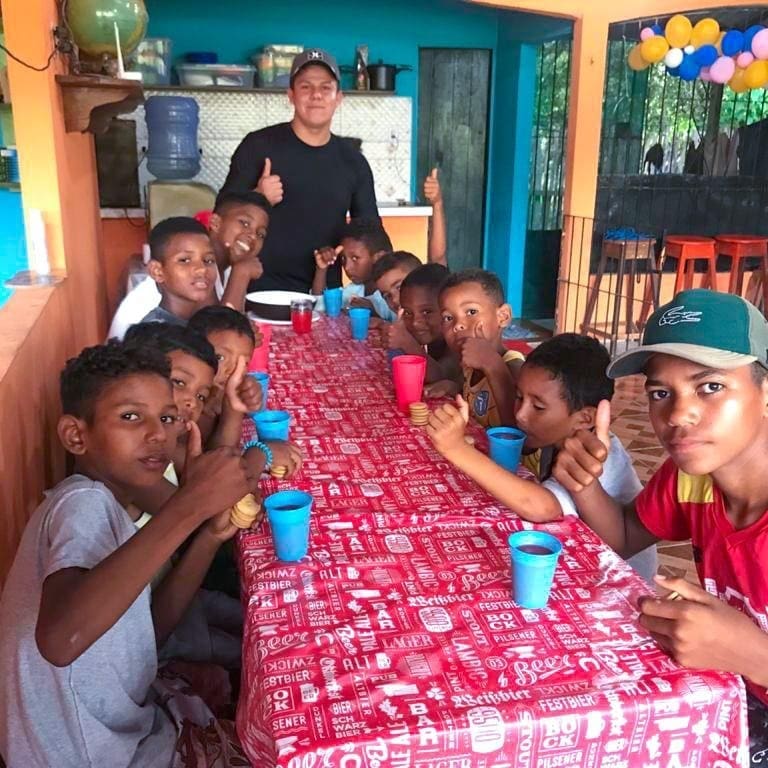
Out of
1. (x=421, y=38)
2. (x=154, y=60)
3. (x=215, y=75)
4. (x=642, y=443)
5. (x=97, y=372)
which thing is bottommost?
(x=642, y=443)

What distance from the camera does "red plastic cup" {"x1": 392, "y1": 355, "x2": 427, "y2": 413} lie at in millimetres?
2486

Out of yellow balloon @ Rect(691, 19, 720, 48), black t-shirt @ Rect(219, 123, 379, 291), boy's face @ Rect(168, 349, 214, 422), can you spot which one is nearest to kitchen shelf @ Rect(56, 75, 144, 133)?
black t-shirt @ Rect(219, 123, 379, 291)

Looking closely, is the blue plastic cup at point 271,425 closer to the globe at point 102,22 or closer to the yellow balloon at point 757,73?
the globe at point 102,22

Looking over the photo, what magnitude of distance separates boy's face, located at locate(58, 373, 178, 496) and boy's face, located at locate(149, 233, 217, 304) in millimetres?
1638

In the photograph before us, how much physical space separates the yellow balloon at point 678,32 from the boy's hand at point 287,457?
613 cm

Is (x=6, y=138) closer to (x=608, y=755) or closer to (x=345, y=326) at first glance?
(x=345, y=326)

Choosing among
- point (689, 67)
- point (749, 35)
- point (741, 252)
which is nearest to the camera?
point (749, 35)

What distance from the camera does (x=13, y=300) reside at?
3084 millimetres

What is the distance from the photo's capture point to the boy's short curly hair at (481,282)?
270cm

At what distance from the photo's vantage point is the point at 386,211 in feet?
22.2

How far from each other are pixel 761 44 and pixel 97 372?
657 centimetres

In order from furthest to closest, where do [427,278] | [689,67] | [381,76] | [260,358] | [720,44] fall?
[381,76], [689,67], [720,44], [427,278], [260,358]

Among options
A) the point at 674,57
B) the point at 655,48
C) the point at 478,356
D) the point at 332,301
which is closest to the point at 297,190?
the point at 332,301

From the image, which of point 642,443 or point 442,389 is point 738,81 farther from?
point 442,389
